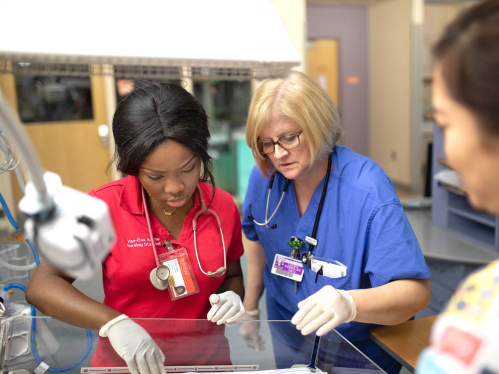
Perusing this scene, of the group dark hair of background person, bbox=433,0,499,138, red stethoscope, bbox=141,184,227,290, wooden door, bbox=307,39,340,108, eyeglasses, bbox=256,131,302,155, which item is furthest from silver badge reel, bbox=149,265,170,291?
wooden door, bbox=307,39,340,108

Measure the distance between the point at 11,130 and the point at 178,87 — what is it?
2.56 feet

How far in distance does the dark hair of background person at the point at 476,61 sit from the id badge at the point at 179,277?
887 millimetres

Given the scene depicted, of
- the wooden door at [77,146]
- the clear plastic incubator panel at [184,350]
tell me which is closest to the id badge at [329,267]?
the clear plastic incubator panel at [184,350]

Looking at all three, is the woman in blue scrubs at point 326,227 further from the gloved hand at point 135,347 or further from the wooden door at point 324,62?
the wooden door at point 324,62

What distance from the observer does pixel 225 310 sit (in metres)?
1.17

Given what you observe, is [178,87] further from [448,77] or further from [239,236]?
[448,77]

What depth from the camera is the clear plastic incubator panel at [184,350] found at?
1.05 metres

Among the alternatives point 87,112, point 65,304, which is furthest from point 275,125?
point 87,112

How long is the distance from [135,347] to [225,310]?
27 centimetres

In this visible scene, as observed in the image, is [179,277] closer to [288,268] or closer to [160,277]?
[160,277]

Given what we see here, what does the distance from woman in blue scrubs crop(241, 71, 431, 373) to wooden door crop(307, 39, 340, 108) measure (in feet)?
14.9

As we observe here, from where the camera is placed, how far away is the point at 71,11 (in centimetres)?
71

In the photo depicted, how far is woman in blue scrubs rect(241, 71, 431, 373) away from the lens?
111 cm

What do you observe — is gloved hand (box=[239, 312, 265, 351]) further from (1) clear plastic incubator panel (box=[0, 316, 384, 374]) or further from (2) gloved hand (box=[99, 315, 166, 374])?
(2) gloved hand (box=[99, 315, 166, 374])
